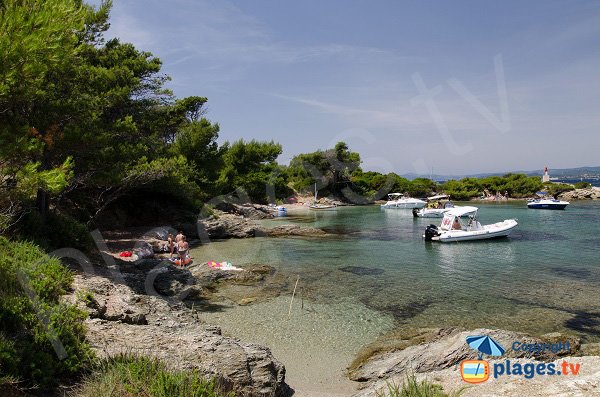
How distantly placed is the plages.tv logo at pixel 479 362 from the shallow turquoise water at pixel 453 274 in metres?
4.00

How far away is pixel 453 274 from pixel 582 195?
244 ft

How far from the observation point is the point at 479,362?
707 cm

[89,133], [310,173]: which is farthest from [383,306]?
[310,173]

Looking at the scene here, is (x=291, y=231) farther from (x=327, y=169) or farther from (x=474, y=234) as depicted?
(x=327, y=169)

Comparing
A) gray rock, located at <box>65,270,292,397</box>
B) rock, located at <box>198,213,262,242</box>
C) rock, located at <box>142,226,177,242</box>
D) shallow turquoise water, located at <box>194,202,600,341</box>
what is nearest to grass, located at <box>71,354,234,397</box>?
gray rock, located at <box>65,270,292,397</box>

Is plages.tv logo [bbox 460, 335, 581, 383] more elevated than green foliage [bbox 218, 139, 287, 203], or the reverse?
green foliage [bbox 218, 139, 287, 203]

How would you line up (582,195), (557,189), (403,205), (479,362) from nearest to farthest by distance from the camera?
(479,362) → (403,205) → (582,195) → (557,189)

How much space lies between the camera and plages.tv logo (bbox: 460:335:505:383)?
19.7 feet

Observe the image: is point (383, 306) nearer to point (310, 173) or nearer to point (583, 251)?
point (583, 251)

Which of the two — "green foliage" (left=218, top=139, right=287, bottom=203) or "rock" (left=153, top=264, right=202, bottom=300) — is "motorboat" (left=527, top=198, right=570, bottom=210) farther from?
"rock" (left=153, top=264, right=202, bottom=300)

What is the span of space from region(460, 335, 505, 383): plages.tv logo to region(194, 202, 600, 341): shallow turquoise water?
400cm

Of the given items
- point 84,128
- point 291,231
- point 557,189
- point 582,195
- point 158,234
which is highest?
point 84,128

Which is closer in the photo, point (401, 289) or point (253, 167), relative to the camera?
point (401, 289)

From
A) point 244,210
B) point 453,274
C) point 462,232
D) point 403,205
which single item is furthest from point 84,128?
point 403,205
